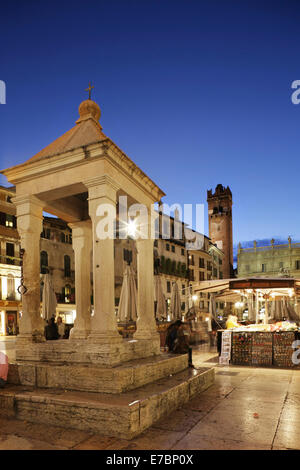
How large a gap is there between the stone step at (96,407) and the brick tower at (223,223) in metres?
59.7

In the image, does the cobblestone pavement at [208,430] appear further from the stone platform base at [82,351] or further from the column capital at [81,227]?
the column capital at [81,227]

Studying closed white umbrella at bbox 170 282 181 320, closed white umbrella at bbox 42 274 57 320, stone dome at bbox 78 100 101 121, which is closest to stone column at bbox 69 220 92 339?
stone dome at bbox 78 100 101 121

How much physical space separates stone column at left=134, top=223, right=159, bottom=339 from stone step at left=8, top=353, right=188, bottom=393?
136cm

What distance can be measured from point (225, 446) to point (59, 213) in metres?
5.81

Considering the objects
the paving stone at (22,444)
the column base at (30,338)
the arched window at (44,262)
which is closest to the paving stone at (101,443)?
the paving stone at (22,444)

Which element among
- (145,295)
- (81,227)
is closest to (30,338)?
(145,295)

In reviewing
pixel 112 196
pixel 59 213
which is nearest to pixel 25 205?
pixel 59 213

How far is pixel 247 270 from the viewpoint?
68.3 metres

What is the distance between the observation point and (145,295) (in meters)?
8.00

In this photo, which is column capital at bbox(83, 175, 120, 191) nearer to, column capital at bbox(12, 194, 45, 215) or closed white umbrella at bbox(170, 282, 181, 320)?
column capital at bbox(12, 194, 45, 215)

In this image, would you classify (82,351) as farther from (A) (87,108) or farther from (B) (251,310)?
(B) (251,310)

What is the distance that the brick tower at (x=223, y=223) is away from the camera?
63969 mm

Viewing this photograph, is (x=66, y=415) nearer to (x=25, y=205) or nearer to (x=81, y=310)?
(x=81, y=310)

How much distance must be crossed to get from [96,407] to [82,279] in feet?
13.4
